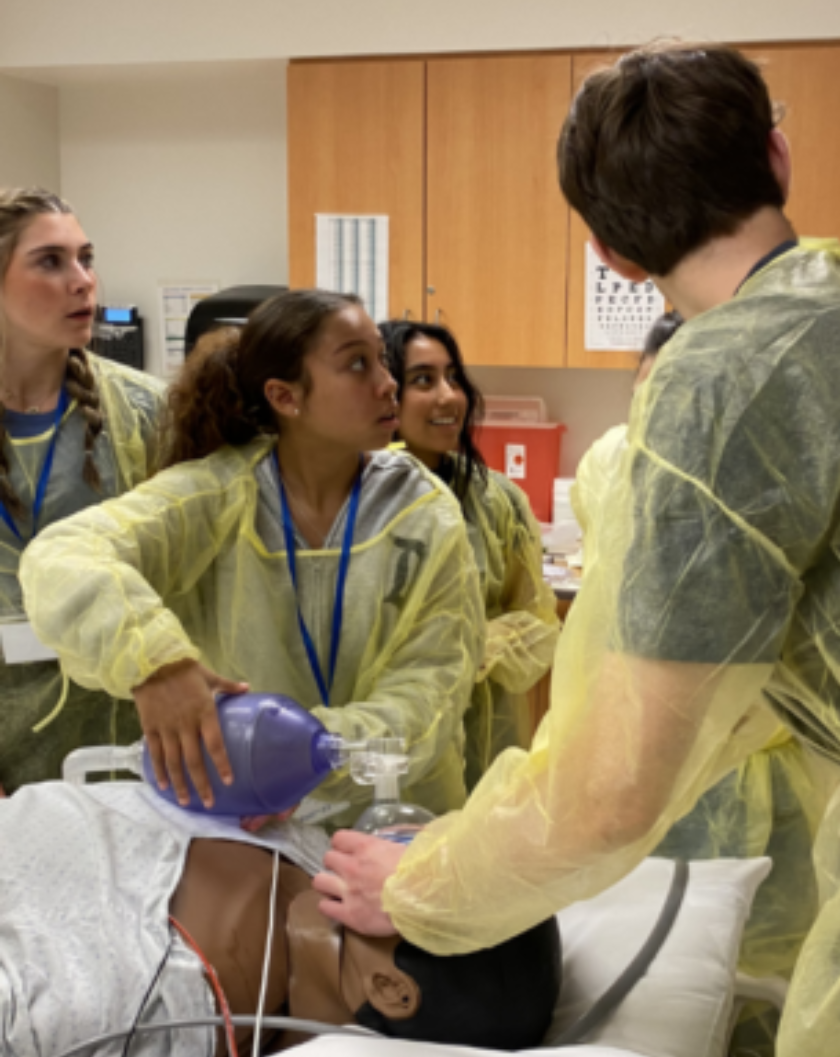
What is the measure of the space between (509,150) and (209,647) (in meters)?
Result: 2.30

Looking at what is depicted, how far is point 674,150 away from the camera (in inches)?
39.5

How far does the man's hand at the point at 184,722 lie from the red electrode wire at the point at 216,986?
152 millimetres

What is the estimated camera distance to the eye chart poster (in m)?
3.55

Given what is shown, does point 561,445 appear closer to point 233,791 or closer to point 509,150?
point 509,150

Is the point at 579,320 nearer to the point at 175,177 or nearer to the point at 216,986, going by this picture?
the point at 175,177

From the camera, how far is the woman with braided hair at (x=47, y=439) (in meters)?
1.99

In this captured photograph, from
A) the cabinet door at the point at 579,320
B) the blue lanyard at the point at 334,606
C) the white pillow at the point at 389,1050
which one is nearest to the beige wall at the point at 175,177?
the cabinet door at the point at 579,320

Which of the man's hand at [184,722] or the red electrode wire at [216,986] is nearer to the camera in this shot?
the red electrode wire at [216,986]

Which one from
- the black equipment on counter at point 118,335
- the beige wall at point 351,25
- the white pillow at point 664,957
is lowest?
the white pillow at point 664,957

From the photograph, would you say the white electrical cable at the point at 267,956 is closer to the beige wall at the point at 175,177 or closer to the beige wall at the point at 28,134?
the beige wall at the point at 175,177

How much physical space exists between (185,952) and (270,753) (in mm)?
236

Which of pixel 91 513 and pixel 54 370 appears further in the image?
pixel 54 370

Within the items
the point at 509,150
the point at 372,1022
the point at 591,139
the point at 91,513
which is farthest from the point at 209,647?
the point at 509,150

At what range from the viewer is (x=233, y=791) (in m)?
1.39
